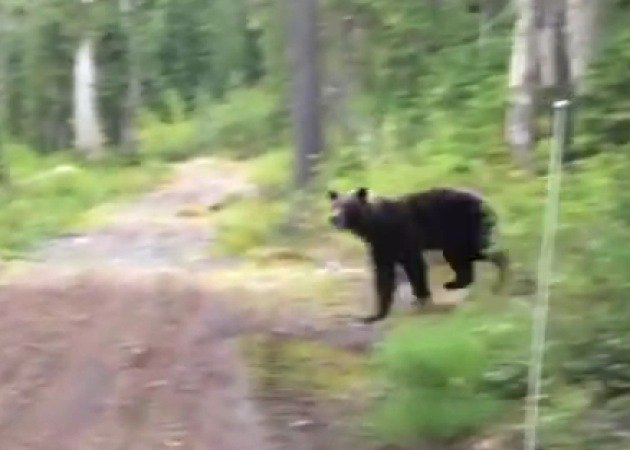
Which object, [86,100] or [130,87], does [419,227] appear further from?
[130,87]

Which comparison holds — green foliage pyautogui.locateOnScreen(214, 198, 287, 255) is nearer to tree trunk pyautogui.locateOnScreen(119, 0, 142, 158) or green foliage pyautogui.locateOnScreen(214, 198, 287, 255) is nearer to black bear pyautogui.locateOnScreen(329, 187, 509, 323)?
black bear pyautogui.locateOnScreen(329, 187, 509, 323)

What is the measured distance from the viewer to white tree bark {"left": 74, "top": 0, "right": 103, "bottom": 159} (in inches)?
1734

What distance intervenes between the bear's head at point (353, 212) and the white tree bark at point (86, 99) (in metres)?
33.3

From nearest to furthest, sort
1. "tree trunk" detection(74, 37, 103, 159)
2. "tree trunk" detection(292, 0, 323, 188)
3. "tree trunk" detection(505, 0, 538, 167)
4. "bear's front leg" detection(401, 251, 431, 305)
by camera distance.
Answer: "bear's front leg" detection(401, 251, 431, 305) < "tree trunk" detection(505, 0, 538, 167) < "tree trunk" detection(292, 0, 323, 188) < "tree trunk" detection(74, 37, 103, 159)

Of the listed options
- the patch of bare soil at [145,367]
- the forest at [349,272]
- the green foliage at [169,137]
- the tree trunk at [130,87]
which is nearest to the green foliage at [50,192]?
the forest at [349,272]

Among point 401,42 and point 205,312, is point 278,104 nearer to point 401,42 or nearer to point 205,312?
point 401,42

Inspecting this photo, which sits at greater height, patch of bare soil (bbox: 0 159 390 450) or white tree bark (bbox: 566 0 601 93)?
white tree bark (bbox: 566 0 601 93)

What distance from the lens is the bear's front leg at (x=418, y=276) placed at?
1090 cm

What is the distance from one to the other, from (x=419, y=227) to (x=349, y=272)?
2351 mm

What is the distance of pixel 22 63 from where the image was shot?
1865 inches

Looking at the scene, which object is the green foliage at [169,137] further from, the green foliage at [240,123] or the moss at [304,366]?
the moss at [304,366]

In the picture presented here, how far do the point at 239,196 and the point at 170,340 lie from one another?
52.0 ft

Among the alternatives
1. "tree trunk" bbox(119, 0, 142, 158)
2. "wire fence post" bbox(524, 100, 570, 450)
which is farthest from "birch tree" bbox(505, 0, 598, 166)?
"tree trunk" bbox(119, 0, 142, 158)

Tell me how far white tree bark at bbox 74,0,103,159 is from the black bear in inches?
1316
